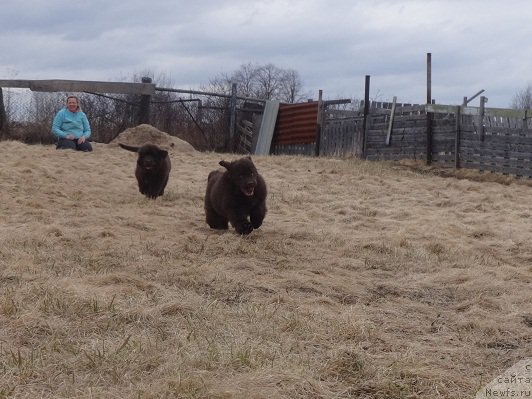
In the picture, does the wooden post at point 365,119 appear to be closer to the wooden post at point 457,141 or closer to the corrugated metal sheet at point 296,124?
the corrugated metal sheet at point 296,124

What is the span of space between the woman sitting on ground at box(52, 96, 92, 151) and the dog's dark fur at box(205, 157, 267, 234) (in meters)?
9.19

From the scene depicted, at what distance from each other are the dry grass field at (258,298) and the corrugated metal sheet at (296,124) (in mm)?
11531

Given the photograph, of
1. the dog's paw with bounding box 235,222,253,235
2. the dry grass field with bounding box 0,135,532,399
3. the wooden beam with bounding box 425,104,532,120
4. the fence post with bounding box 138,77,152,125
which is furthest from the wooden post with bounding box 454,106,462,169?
the dog's paw with bounding box 235,222,253,235

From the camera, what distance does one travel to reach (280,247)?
787cm

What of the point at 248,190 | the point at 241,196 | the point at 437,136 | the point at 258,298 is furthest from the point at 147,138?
the point at 258,298

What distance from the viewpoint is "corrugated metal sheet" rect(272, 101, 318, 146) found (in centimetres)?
2322

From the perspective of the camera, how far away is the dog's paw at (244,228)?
28.3 feet

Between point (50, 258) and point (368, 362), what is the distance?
363 centimetres

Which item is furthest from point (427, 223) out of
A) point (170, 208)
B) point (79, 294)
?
point (79, 294)

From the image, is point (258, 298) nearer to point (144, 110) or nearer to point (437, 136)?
point (437, 136)

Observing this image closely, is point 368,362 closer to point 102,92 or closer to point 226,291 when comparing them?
point 226,291

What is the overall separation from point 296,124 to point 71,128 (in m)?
8.45

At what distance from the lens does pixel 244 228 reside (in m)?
8.64

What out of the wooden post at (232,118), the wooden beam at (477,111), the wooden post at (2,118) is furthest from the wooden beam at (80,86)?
the wooden beam at (477,111)
